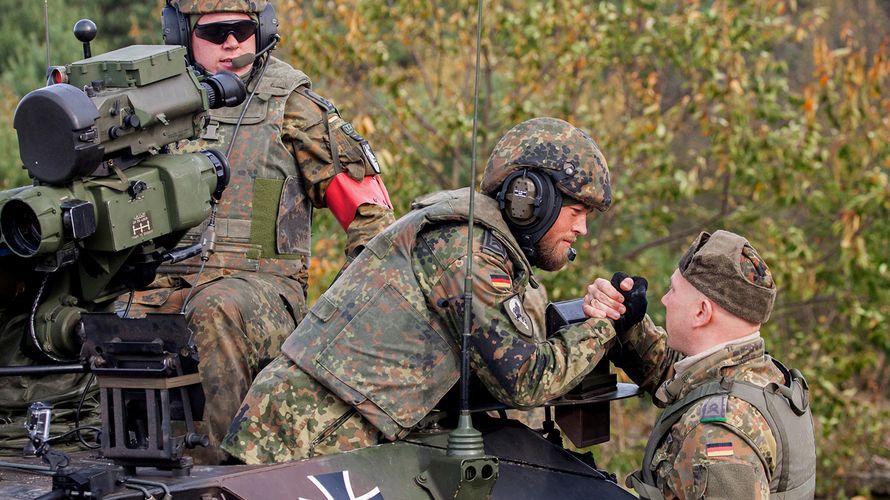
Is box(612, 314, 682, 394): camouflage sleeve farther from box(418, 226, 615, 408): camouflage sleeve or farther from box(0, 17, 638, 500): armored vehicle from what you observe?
box(418, 226, 615, 408): camouflage sleeve

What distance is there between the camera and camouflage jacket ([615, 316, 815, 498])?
14.8ft

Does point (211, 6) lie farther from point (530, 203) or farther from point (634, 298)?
point (634, 298)

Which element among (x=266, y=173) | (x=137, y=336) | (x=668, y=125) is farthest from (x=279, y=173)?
(x=668, y=125)

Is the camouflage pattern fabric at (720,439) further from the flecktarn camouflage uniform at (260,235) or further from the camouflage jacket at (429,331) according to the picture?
the flecktarn camouflage uniform at (260,235)

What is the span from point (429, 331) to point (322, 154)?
1.50 metres

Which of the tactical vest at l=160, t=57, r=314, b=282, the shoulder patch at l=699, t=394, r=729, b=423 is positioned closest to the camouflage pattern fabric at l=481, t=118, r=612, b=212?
the shoulder patch at l=699, t=394, r=729, b=423

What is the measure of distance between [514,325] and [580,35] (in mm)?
7082

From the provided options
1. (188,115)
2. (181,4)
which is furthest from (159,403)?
(181,4)

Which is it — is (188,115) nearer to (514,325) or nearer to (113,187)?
(113,187)

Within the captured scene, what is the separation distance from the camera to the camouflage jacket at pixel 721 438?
4504mm

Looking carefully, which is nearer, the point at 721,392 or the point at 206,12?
the point at 721,392

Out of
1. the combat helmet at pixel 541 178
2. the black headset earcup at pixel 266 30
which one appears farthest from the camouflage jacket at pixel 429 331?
the black headset earcup at pixel 266 30

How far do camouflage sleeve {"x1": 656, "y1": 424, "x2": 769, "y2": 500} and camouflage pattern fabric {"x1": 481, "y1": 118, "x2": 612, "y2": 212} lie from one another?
0.95 meters

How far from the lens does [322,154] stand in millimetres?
6109
